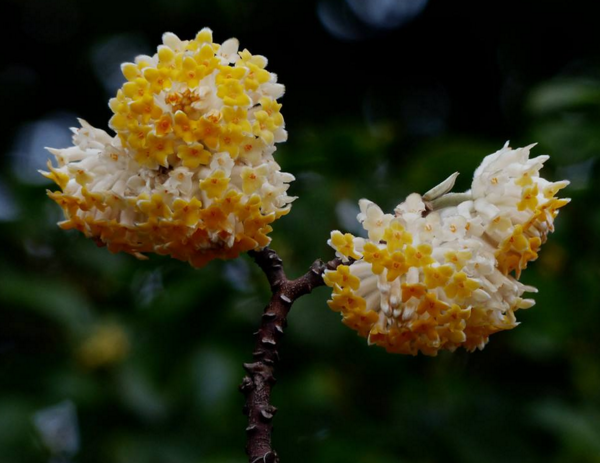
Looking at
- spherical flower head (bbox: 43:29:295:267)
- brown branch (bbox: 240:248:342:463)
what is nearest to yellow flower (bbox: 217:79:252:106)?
spherical flower head (bbox: 43:29:295:267)

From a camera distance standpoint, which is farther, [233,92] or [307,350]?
[307,350]

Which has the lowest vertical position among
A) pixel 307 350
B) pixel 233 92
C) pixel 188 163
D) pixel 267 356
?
pixel 267 356

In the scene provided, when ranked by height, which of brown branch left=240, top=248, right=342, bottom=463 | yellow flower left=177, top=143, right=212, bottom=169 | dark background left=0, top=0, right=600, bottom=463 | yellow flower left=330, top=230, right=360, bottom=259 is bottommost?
brown branch left=240, top=248, right=342, bottom=463

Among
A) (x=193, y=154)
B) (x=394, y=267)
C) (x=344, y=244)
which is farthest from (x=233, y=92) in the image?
(x=394, y=267)

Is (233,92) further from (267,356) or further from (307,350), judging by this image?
(307,350)

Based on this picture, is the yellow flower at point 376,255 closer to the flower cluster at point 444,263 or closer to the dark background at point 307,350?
the flower cluster at point 444,263

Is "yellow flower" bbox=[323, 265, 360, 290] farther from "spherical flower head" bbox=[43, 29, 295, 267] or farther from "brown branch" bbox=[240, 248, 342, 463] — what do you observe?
"spherical flower head" bbox=[43, 29, 295, 267]

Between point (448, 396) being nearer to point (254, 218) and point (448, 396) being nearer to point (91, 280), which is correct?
point (91, 280)
